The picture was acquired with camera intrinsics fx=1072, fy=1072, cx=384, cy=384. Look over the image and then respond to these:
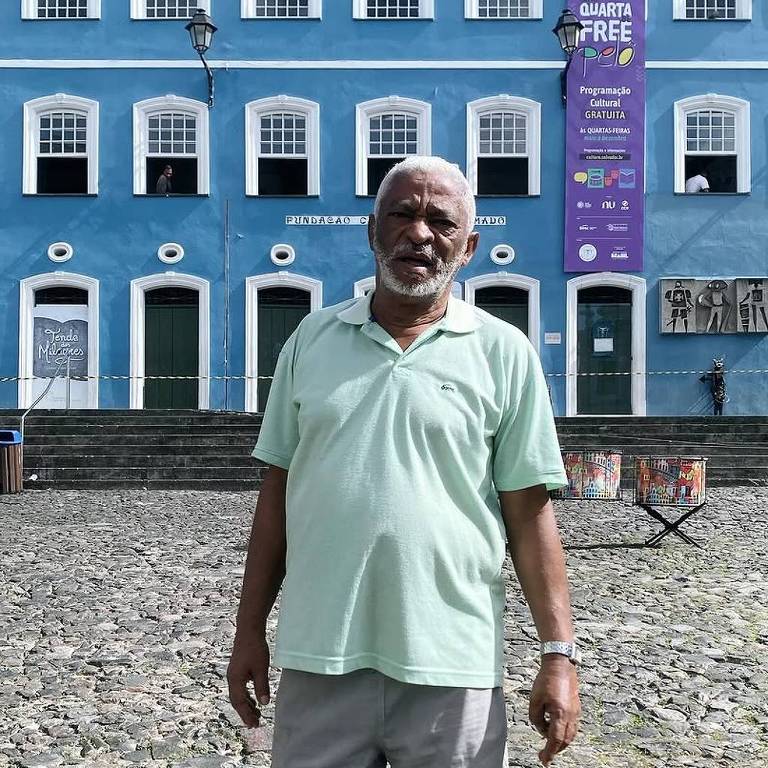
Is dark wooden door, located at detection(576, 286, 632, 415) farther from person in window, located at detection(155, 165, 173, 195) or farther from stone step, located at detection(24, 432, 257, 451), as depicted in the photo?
person in window, located at detection(155, 165, 173, 195)

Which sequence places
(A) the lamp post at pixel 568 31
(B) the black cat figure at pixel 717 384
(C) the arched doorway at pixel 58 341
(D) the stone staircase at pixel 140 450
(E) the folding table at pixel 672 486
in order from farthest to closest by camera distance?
(C) the arched doorway at pixel 58 341 < (B) the black cat figure at pixel 717 384 < (A) the lamp post at pixel 568 31 < (D) the stone staircase at pixel 140 450 < (E) the folding table at pixel 672 486

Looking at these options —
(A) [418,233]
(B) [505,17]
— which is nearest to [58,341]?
(B) [505,17]

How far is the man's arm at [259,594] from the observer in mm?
2508

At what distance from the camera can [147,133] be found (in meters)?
22.6

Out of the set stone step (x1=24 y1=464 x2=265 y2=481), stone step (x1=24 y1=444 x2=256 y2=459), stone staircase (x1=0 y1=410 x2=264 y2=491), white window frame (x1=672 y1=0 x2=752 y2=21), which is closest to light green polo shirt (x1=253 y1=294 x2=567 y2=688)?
stone staircase (x1=0 y1=410 x2=264 y2=491)

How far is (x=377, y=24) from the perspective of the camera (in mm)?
22578

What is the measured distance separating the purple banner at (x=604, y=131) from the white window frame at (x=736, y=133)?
78 centimetres

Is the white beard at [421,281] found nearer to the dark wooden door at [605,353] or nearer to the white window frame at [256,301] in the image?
the white window frame at [256,301]

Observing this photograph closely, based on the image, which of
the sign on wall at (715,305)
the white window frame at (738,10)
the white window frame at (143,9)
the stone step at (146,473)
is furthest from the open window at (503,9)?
the stone step at (146,473)

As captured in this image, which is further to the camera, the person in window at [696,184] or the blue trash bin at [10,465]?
the person in window at [696,184]

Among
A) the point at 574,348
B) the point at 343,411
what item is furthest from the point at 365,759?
the point at 574,348

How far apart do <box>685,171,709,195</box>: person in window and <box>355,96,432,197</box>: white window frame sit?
548 centimetres

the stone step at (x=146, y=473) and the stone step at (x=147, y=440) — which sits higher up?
the stone step at (x=147, y=440)

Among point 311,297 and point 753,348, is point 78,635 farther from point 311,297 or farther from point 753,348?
point 753,348
